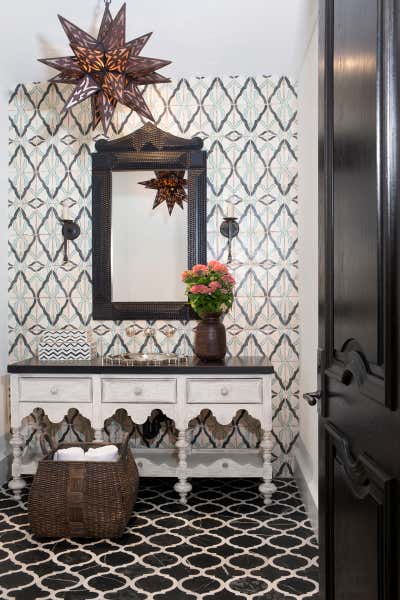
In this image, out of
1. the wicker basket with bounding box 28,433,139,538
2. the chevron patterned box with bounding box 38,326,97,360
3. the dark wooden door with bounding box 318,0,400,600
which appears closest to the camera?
the dark wooden door with bounding box 318,0,400,600

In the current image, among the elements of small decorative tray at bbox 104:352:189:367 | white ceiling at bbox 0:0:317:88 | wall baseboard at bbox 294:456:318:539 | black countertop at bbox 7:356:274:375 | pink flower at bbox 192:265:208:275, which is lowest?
wall baseboard at bbox 294:456:318:539

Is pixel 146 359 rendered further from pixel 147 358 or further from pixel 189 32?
pixel 189 32

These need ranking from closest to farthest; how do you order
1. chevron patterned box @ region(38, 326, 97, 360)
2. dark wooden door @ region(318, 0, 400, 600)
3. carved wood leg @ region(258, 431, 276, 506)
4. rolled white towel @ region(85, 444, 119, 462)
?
dark wooden door @ region(318, 0, 400, 600)
rolled white towel @ region(85, 444, 119, 462)
carved wood leg @ region(258, 431, 276, 506)
chevron patterned box @ region(38, 326, 97, 360)

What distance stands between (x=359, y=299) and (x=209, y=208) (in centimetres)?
245

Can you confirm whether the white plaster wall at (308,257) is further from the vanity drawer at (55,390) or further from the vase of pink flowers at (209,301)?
the vanity drawer at (55,390)

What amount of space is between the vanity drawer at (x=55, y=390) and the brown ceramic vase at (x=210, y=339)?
0.68 metres

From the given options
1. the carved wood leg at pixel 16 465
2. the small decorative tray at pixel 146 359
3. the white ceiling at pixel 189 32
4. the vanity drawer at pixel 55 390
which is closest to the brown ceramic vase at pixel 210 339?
the small decorative tray at pixel 146 359

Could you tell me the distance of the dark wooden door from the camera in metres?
0.97

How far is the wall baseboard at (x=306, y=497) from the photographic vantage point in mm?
2656

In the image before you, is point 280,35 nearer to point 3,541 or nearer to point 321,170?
point 321,170

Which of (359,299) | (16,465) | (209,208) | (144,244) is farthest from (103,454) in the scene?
(359,299)

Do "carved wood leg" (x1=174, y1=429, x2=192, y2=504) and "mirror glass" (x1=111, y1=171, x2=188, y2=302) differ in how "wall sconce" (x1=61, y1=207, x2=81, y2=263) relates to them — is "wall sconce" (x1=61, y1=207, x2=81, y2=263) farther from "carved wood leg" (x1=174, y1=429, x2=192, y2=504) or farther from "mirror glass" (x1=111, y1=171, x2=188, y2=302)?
"carved wood leg" (x1=174, y1=429, x2=192, y2=504)

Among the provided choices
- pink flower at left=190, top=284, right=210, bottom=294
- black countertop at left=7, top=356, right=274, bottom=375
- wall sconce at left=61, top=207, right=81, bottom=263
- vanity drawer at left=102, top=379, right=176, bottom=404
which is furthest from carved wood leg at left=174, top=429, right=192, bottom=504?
wall sconce at left=61, top=207, right=81, bottom=263

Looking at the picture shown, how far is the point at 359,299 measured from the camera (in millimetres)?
1169
